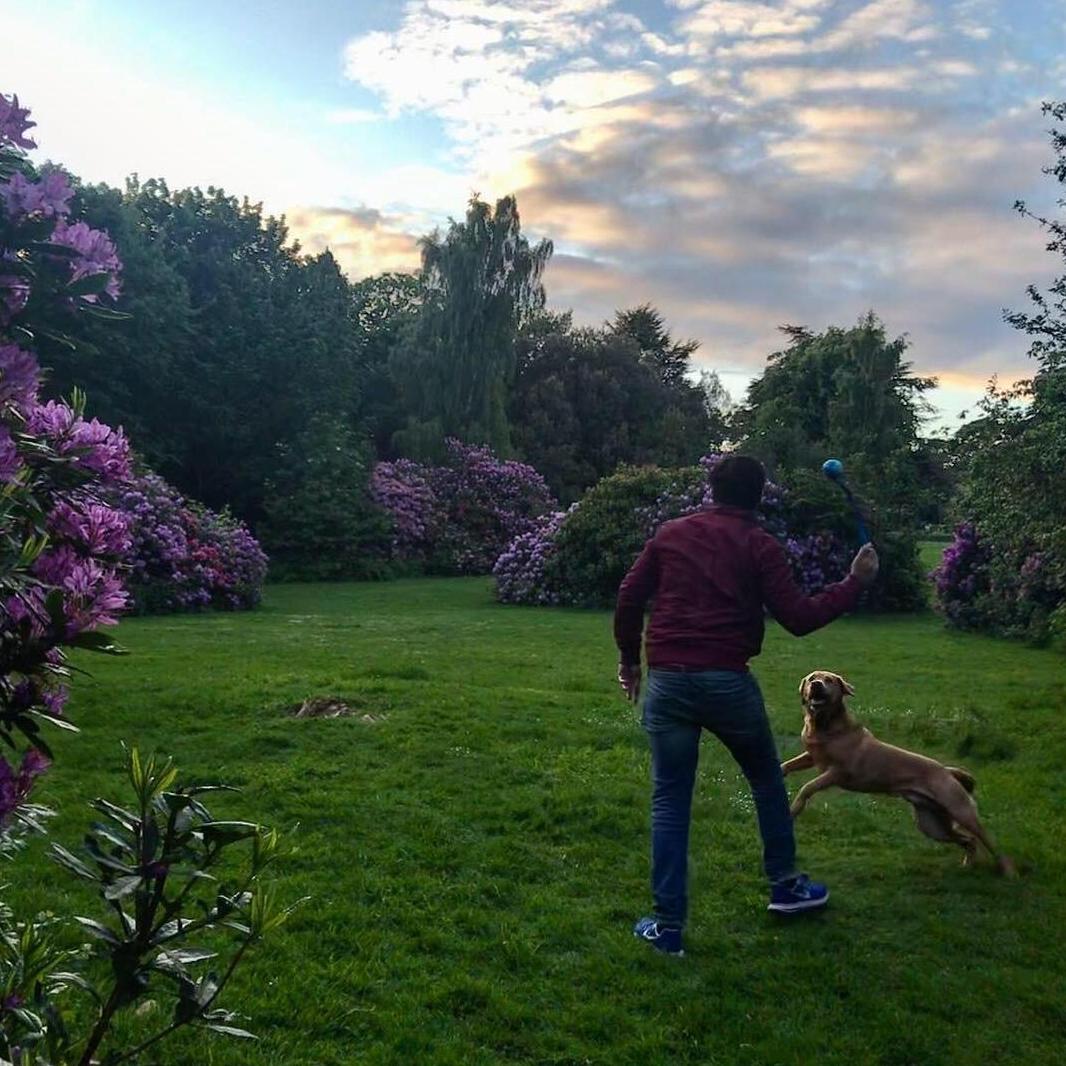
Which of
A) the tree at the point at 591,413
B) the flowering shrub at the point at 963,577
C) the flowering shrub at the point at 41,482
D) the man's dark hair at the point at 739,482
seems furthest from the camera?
the tree at the point at 591,413

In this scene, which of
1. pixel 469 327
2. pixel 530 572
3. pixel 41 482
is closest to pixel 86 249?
pixel 41 482

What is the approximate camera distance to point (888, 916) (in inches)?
207

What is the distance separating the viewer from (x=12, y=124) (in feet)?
9.13

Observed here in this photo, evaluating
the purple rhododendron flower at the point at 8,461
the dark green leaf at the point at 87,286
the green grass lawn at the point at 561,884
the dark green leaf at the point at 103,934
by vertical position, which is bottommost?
the green grass lawn at the point at 561,884

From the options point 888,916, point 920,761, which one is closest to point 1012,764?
point 920,761

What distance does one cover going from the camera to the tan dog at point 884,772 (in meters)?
5.67

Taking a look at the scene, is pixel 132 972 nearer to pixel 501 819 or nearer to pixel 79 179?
pixel 501 819

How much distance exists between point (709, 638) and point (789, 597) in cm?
41

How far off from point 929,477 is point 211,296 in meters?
25.6

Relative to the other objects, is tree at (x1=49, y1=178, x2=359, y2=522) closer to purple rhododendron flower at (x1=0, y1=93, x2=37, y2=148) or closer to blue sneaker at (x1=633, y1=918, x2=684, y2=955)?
blue sneaker at (x1=633, y1=918, x2=684, y2=955)

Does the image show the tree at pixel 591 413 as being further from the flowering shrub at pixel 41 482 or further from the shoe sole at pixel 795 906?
the flowering shrub at pixel 41 482

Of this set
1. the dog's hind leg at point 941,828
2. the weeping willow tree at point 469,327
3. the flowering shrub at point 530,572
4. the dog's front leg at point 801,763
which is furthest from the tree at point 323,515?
the dog's hind leg at point 941,828

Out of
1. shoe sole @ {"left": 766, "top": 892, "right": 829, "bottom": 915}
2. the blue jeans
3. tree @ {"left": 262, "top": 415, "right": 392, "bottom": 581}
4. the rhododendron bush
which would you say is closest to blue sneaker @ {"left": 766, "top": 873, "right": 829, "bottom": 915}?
shoe sole @ {"left": 766, "top": 892, "right": 829, "bottom": 915}

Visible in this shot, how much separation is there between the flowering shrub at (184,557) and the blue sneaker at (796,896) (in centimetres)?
1576
